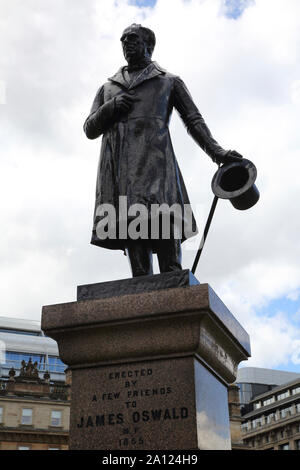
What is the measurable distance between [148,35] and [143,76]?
55cm

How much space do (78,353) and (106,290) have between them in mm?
612

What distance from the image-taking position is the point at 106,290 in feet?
18.0

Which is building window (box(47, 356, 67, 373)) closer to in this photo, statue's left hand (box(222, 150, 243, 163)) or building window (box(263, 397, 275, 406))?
building window (box(263, 397, 275, 406))

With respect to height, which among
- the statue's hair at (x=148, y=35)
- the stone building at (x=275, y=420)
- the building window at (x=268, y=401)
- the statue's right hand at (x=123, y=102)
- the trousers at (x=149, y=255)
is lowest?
the trousers at (x=149, y=255)

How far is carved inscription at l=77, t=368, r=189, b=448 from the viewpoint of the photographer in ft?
15.8

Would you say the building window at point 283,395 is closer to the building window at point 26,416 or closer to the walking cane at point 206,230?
the building window at point 26,416

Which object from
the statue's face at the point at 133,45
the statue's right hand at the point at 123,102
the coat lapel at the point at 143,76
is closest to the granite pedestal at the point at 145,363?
the statue's right hand at the point at 123,102

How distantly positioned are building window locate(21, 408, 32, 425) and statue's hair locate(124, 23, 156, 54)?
140 feet

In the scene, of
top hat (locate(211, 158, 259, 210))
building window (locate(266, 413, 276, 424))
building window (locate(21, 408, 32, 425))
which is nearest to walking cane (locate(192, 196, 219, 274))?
top hat (locate(211, 158, 259, 210))

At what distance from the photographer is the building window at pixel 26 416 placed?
4525cm

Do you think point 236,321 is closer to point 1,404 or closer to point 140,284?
point 140,284

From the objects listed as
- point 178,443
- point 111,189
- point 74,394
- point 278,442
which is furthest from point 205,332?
point 278,442

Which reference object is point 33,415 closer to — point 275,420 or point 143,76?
point 275,420

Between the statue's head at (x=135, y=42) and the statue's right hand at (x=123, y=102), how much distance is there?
0.57 m
